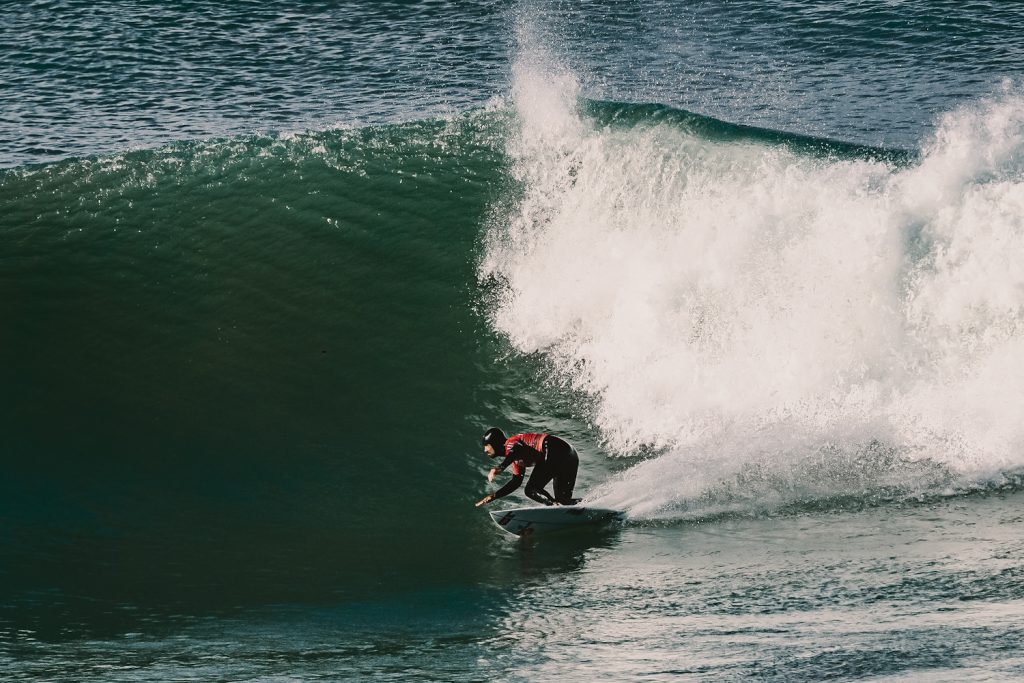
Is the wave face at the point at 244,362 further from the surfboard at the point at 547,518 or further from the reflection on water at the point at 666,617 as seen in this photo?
the reflection on water at the point at 666,617

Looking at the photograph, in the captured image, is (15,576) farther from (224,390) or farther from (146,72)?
(146,72)

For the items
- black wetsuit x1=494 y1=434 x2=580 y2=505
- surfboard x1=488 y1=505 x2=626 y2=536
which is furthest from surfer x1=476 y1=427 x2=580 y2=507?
surfboard x1=488 y1=505 x2=626 y2=536

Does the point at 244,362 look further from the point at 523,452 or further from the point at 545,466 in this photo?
the point at 545,466

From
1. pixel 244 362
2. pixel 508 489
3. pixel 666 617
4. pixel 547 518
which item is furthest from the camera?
pixel 244 362

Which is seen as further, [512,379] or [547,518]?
[512,379]

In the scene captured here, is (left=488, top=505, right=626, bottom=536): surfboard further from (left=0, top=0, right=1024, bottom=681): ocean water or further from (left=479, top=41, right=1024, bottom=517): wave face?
(left=479, top=41, right=1024, bottom=517): wave face

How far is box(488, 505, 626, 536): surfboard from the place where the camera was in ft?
30.9

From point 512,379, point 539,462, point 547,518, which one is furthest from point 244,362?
point 547,518

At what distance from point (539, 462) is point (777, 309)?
3.76m

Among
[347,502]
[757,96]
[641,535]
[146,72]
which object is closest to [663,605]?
[641,535]

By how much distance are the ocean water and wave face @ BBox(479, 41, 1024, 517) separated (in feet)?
0.14

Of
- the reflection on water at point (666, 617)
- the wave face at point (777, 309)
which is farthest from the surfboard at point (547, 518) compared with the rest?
the wave face at point (777, 309)

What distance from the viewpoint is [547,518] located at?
9453mm

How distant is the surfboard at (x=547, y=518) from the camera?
30.9ft
